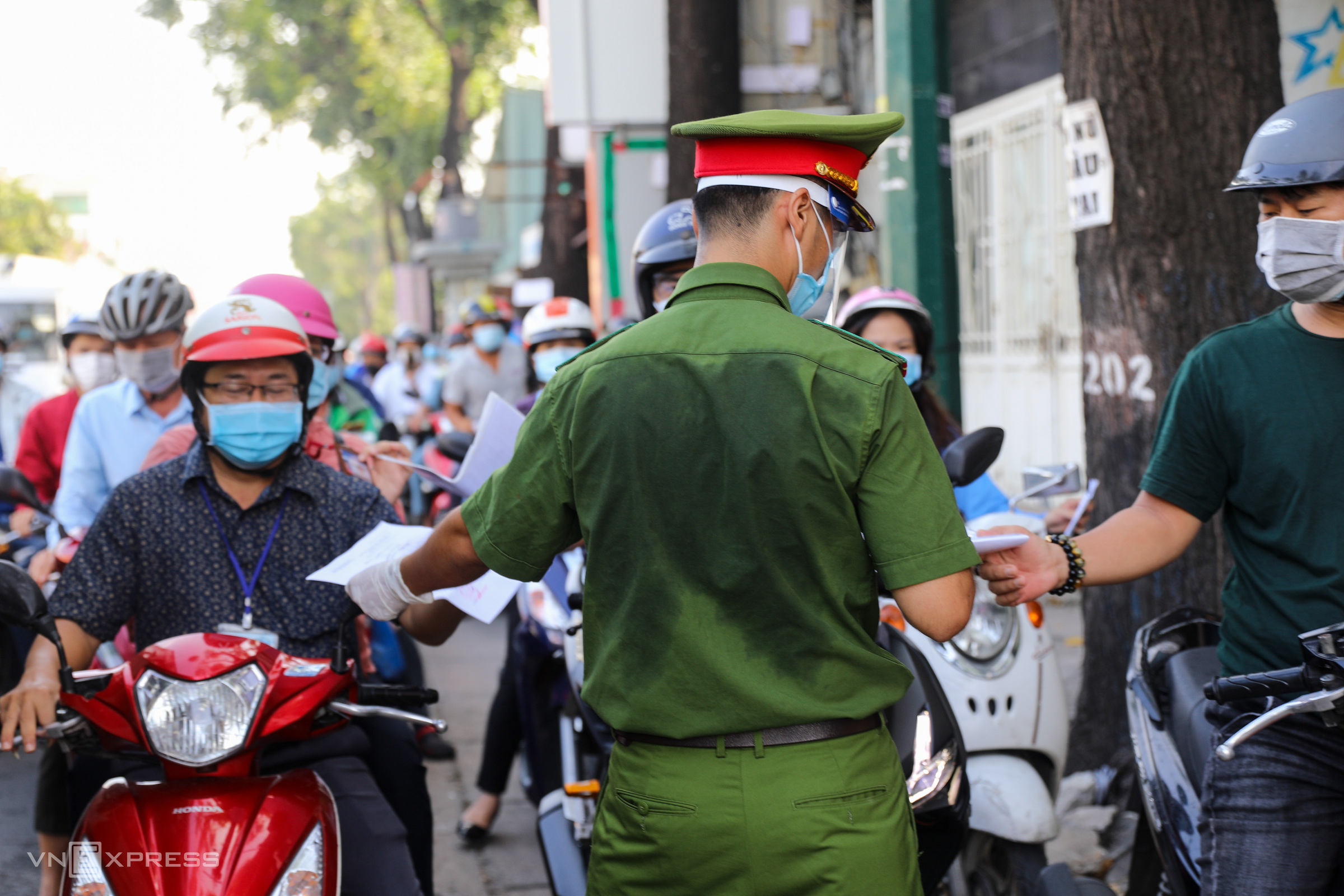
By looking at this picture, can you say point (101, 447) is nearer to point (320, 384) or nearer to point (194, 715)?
point (320, 384)

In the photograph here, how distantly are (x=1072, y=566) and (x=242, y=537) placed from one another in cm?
193

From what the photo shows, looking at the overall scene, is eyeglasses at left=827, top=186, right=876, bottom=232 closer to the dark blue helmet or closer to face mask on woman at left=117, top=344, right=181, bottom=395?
the dark blue helmet

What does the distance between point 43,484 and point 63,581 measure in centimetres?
342

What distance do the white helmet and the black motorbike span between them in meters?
4.05

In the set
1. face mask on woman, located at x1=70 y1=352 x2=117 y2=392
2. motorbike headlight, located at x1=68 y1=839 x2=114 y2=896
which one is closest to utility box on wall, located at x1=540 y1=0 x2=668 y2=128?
face mask on woman, located at x1=70 y1=352 x2=117 y2=392

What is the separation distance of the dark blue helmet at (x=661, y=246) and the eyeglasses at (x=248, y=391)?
1.14m

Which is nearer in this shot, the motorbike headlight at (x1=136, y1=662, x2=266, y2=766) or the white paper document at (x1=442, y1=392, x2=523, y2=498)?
the motorbike headlight at (x1=136, y1=662, x2=266, y2=766)

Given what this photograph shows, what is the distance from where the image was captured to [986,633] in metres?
3.53

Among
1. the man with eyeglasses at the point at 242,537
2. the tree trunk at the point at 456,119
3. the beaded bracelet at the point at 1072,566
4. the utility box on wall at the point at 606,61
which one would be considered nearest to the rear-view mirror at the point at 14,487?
the man with eyeglasses at the point at 242,537

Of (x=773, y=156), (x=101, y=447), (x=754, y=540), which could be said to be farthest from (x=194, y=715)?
(x=101, y=447)

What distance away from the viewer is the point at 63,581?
121 inches

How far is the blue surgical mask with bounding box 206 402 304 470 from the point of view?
10.7ft

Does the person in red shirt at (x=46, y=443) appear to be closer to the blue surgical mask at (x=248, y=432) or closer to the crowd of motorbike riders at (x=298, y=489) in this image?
the crowd of motorbike riders at (x=298, y=489)

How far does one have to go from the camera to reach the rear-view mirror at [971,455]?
2.93 meters
